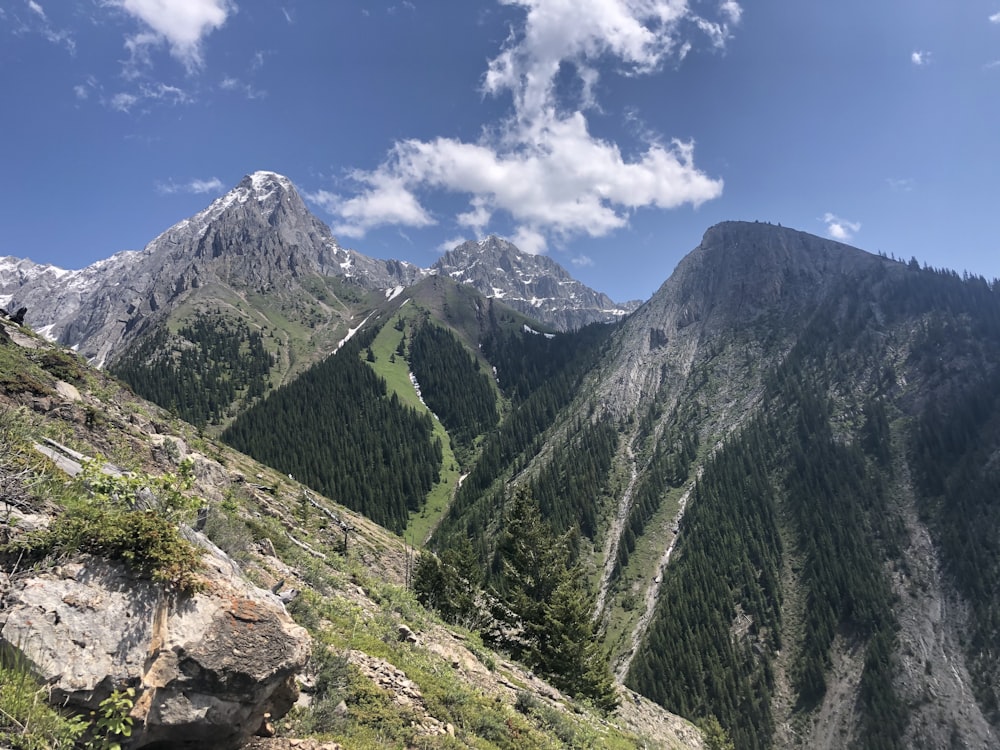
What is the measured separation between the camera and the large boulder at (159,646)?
5.09 m

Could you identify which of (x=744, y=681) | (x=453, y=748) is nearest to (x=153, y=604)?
(x=453, y=748)

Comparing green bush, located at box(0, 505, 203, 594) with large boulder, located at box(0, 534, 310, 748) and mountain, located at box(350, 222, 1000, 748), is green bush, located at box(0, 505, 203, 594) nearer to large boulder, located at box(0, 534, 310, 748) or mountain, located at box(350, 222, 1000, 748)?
large boulder, located at box(0, 534, 310, 748)

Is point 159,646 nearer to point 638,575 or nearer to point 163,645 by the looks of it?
point 163,645

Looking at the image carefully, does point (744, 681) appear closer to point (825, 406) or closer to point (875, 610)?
point (875, 610)

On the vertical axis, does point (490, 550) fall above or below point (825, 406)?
below

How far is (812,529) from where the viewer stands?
120 m

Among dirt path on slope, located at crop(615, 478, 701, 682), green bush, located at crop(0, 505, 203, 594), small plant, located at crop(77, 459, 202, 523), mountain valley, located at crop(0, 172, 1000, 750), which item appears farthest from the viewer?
dirt path on slope, located at crop(615, 478, 701, 682)

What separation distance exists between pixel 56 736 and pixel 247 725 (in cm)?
287

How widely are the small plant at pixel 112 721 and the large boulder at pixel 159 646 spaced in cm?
11

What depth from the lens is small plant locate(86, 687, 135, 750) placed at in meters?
5.06

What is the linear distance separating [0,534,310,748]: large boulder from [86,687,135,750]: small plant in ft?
0.38

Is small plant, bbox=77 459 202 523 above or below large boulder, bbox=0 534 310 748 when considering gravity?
above

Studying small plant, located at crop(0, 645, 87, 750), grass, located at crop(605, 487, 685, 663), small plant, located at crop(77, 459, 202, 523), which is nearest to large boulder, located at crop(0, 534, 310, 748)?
small plant, located at crop(0, 645, 87, 750)

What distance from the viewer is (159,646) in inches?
233
